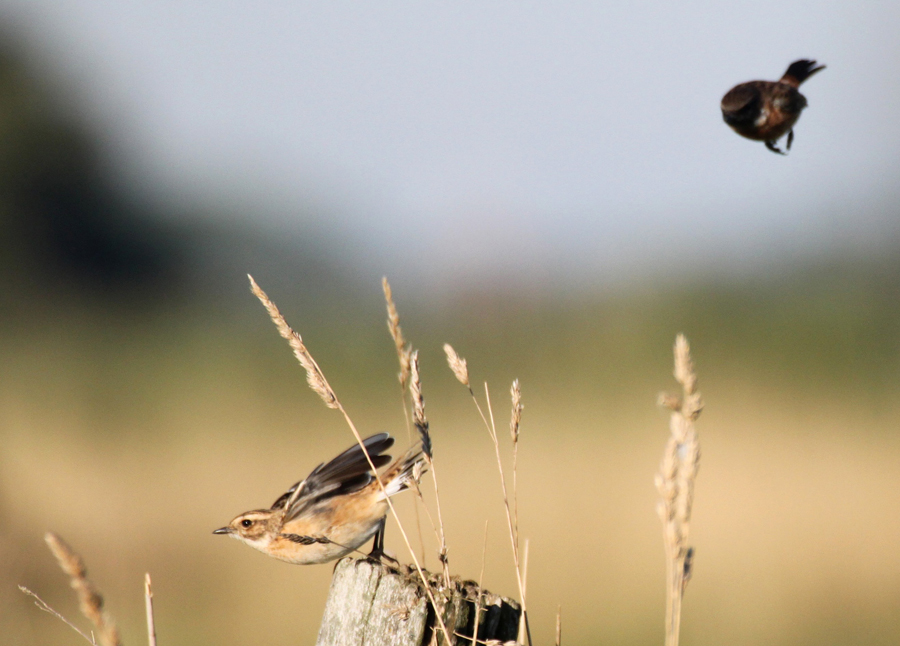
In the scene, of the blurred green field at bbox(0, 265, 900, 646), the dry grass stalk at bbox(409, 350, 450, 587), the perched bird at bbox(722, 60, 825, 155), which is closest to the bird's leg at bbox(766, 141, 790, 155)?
the perched bird at bbox(722, 60, 825, 155)

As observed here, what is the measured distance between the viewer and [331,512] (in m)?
2.92

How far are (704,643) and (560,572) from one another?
2.09 meters

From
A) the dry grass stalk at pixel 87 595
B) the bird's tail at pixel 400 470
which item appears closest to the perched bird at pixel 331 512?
the bird's tail at pixel 400 470

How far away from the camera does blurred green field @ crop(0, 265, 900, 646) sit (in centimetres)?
642

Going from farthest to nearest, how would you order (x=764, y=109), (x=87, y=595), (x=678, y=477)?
(x=678, y=477)
(x=764, y=109)
(x=87, y=595)

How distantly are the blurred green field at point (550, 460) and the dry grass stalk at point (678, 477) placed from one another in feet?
12.1

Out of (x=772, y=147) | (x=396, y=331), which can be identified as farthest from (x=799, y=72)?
(x=396, y=331)

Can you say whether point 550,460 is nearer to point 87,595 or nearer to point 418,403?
point 418,403

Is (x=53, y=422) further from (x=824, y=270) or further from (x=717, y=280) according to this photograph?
(x=824, y=270)

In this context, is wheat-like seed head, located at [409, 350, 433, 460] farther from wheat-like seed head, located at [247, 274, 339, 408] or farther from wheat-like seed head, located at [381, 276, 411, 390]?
wheat-like seed head, located at [247, 274, 339, 408]

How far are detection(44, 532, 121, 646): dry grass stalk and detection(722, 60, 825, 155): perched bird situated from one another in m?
1.54

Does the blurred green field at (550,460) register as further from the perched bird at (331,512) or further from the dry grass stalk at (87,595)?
the dry grass stalk at (87,595)

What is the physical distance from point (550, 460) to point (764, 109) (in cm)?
775

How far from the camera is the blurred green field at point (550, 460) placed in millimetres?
6422
